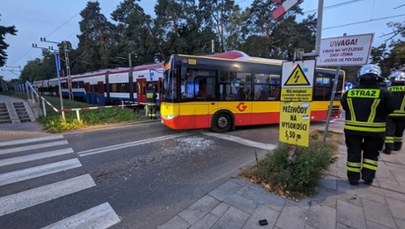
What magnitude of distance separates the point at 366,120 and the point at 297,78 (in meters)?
1.28

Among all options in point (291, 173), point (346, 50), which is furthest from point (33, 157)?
point (346, 50)

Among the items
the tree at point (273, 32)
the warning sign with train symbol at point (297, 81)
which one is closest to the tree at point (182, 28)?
the tree at point (273, 32)

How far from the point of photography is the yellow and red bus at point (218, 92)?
8.04 metres

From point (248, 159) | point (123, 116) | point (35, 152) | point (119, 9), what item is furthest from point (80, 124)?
point (119, 9)

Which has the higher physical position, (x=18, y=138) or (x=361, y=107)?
(x=361, y=107)

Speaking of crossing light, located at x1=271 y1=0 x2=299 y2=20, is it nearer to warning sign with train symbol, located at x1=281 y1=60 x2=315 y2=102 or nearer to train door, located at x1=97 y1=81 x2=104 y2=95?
warning sign with train symbol, located at x1=281 y1=60 x2=315 y2=102

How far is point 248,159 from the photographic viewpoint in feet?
18.6

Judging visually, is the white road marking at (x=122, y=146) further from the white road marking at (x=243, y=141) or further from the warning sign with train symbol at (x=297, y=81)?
the warning sign with train symbol at (x=297, y=81)

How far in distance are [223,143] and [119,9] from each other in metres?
46.6

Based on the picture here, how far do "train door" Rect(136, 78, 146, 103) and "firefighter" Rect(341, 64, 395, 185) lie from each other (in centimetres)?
1460

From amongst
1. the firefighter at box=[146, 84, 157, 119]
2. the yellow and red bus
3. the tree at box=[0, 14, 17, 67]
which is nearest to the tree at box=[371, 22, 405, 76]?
the yellow and red bus

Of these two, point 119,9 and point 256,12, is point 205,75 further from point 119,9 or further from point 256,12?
point 119,9

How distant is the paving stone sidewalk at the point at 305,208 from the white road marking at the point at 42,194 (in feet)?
7.28

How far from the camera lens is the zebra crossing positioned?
125 inches
